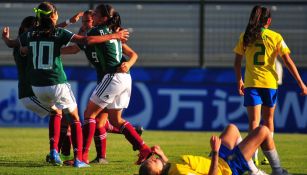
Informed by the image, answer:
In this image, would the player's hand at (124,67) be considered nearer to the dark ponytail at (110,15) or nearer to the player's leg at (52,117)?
the dark ponytail at (110,15)

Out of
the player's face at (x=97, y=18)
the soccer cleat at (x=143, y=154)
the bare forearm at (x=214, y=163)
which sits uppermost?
the player's face at (x=97, y=18)

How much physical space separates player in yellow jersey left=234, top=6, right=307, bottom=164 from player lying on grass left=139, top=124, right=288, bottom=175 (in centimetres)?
191

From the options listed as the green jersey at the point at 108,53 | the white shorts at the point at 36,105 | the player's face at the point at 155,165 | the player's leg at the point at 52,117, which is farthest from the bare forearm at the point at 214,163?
the white shorts at the point at 36,105

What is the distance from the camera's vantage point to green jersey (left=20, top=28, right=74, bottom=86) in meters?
11.3

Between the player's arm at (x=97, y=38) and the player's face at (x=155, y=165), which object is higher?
the player's arm at (x=97, y=38)

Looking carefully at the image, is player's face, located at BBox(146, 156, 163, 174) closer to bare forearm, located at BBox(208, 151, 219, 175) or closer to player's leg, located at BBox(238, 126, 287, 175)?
bare forearm, located at BBox(208, 151, 219, 175)

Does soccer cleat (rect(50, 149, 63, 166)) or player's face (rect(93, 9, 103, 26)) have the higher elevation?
player's face (rect(93, 9, 103, 26))

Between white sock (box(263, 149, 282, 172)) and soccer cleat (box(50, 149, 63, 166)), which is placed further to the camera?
soccer cleat (box(50, 149, 63, 166))

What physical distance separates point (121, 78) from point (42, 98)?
1.13 metres

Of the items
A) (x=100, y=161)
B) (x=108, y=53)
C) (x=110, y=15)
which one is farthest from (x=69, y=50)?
(x=100, y=161)

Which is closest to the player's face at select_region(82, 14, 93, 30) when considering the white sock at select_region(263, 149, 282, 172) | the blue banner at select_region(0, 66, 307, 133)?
the white sock at select_region(263, 149, 282, 172)

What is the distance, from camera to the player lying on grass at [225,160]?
29.6 ft

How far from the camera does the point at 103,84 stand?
39.2ft

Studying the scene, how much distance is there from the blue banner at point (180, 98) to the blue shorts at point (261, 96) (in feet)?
27.6
